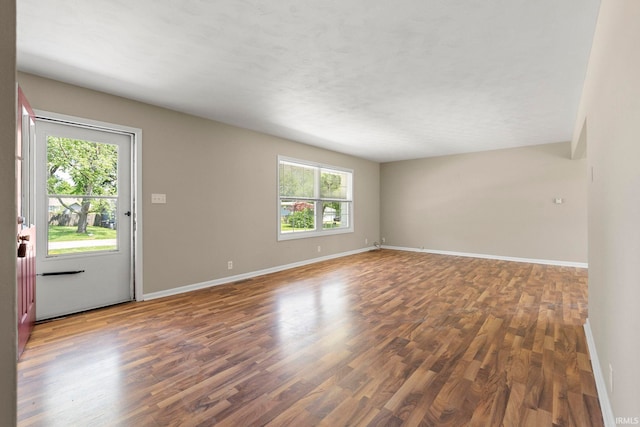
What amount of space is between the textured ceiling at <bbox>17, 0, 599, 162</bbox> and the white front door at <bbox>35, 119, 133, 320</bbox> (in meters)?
0.68

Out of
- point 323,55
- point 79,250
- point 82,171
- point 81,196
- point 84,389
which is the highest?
point 323,55

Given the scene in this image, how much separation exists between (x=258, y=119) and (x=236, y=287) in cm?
253

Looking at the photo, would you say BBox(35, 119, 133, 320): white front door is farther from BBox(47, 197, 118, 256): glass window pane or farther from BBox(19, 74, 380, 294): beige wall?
BBox(19, 74, 380, 294): beige wall

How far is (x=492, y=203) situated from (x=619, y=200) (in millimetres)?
5797

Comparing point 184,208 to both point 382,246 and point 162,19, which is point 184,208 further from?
point 382,246

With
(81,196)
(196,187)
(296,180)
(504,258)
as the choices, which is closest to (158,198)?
(196,187)

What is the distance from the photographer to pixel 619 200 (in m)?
1.41

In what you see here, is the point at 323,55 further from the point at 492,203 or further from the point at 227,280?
the point at 492,203

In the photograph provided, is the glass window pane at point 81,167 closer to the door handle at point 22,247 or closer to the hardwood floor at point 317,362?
the door handle at point 22,247

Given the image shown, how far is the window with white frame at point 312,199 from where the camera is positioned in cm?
571

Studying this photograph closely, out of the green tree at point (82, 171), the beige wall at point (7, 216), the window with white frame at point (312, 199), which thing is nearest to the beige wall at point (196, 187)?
the window with white frame at point (312, 199)

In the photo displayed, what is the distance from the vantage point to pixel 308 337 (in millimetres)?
2641

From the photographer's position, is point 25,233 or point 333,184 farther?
point 333,184

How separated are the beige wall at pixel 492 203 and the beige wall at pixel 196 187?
138 inches
